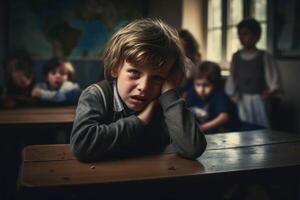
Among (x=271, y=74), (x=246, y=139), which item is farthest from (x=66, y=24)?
(x=246, y=139)

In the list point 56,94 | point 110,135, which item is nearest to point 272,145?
point 110,135

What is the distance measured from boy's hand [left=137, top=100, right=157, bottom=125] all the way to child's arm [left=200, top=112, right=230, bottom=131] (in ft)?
5.85

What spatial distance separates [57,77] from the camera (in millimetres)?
4117

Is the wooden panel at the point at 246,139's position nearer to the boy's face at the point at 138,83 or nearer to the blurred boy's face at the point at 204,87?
the boy's face at the point at 138,83

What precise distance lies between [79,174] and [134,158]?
28 centimetres

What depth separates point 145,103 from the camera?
170 centimetres

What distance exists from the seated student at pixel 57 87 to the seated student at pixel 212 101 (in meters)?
1.05

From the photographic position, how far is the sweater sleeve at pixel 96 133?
5.08 ft

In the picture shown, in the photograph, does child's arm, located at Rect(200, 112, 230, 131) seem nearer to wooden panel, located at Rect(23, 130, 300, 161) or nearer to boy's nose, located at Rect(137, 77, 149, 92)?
wooden panel, located at Rect(23, 130, 300, 161)

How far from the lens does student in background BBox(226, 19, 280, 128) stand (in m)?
4.22

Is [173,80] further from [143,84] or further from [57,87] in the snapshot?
[57,87]

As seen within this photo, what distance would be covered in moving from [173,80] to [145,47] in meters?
0.20

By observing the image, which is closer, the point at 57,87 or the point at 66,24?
the point at 57,87

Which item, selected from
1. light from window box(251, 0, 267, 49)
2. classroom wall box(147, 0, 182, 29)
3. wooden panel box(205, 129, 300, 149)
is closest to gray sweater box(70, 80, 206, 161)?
wooden panel box(205, 129, 300, 149)
